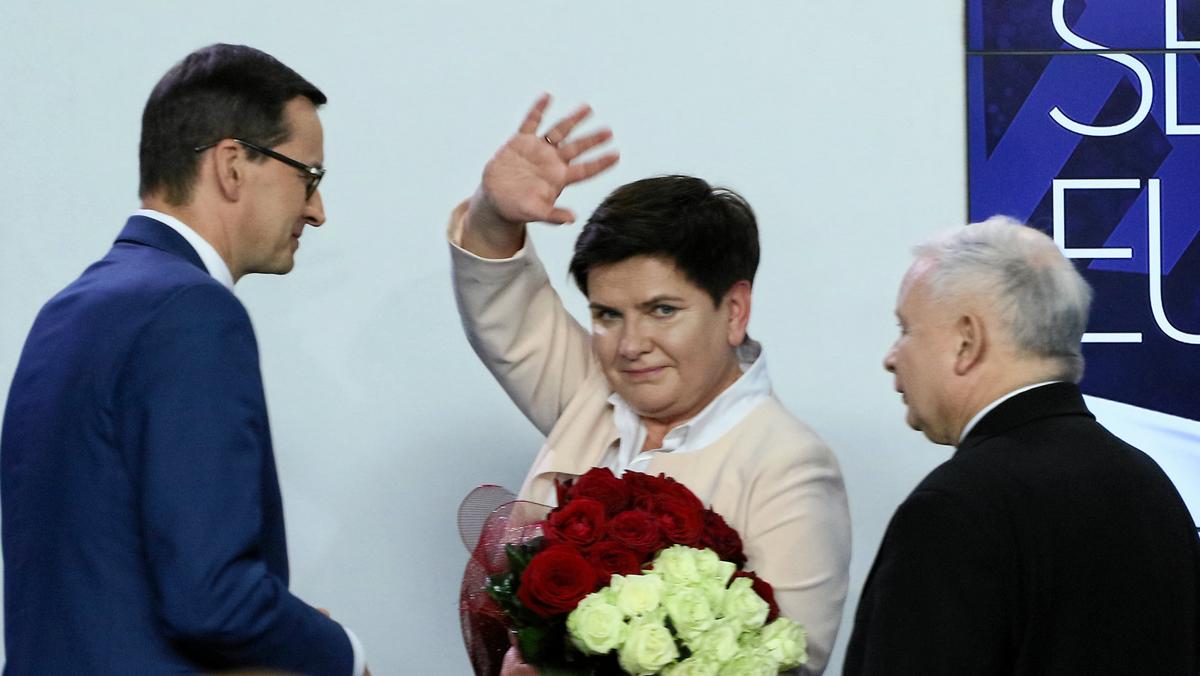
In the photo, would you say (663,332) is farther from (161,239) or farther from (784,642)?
(161,239)

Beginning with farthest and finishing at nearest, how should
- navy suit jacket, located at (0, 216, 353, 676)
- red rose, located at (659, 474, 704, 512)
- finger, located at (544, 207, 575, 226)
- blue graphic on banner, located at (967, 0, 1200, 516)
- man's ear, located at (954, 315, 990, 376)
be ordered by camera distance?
blue graphic on banner, located at (967, 0, 1200, 516) → finger, located at (544, 207, 575, 226) → red rose, located at (659, 474, 704, 512) → man's ear, located at (954, 315, 990, 376) → navy suit jacket, located at (0, 216, 353, 676)

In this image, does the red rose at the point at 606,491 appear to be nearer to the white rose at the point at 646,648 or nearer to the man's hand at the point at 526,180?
the white rose at the point at 646,648

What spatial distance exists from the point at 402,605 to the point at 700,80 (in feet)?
4.76

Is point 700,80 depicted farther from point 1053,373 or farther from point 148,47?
point 1053,373

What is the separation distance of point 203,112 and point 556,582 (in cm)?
75

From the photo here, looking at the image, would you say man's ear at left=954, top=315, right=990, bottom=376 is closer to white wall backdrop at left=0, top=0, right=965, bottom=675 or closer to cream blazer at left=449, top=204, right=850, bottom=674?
cream blazer at left=449, top=204, right=850, bottom=674

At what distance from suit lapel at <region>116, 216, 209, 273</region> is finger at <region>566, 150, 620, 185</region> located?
32.7 inches

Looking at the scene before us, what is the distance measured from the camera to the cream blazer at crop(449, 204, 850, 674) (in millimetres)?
2232

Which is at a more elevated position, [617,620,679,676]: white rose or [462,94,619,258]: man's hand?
[462,94,619,258]: man's hand

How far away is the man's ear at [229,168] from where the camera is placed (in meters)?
1.91

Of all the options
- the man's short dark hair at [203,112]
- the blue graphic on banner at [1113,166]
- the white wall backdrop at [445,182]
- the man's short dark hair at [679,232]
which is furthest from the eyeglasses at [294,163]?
the blue graphic on banner at [1113,166]

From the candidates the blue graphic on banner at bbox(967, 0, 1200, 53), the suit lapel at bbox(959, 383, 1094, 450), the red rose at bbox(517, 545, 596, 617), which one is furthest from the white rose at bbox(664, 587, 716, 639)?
the blue graphic on banner at bbox(967, 0, 1200, 53)

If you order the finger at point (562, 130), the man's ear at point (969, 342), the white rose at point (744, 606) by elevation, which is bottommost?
the white rose at point (744, 606)

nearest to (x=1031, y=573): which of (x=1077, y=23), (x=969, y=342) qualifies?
(x=969, y=342)
